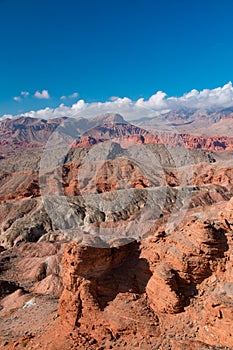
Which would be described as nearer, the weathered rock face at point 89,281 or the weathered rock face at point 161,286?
the weathered rock face at point 161,286

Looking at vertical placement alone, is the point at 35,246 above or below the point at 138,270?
below

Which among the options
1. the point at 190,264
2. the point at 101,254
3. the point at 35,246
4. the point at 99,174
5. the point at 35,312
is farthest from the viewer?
the point at 99,174

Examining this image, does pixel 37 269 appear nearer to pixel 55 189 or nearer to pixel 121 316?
pixel 121 316

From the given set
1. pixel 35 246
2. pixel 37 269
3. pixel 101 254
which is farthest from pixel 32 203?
pixel 101 254

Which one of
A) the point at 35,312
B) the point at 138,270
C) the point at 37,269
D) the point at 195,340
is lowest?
the point at 37,269

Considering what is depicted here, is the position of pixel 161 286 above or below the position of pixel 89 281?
below

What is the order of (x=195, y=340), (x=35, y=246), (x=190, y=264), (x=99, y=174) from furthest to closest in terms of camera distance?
(x=99, y=174)
(x=35, y=246)
(x=190, y=264)
(x=195, y=340)

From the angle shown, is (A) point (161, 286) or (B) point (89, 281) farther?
(B) point (89, 281)

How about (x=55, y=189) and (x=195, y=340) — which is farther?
(x=55, y=189)

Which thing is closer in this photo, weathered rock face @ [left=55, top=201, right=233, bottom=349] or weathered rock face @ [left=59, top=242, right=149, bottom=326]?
weathered rock face @ [left=55, top=201, right=233, bottom=349]
